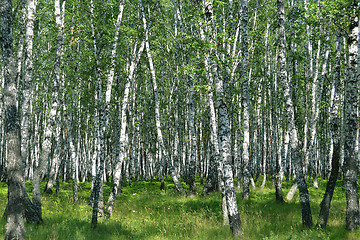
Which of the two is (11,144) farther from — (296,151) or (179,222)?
(296,151)

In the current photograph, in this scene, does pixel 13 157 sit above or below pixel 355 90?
below

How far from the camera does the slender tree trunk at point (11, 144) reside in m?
6.71

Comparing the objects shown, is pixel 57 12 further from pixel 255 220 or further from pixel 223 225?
pixel 255 220

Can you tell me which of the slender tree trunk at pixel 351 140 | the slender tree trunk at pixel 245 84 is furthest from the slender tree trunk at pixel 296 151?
the slender tree trunk at pixel 245 84

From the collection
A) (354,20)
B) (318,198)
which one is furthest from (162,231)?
(318,198)

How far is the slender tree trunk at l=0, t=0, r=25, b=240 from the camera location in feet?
22.0

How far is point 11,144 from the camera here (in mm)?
6801

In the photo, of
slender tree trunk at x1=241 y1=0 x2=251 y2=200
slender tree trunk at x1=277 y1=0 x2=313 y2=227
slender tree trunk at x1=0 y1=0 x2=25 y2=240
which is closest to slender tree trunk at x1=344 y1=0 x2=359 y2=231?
slender tree trunk at x1=277 y1=0 x2=313 y2=227

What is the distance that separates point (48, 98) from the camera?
1114 inches

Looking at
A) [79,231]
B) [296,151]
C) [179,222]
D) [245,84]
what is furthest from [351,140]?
[79,231]

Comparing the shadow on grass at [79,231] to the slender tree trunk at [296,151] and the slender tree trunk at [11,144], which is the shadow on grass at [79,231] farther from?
the slender tree trunk at [296,151]

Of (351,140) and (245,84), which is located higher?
(245,84)

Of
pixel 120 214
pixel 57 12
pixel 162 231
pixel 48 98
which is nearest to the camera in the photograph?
pixel 162 231

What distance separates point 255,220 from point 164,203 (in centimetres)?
582
